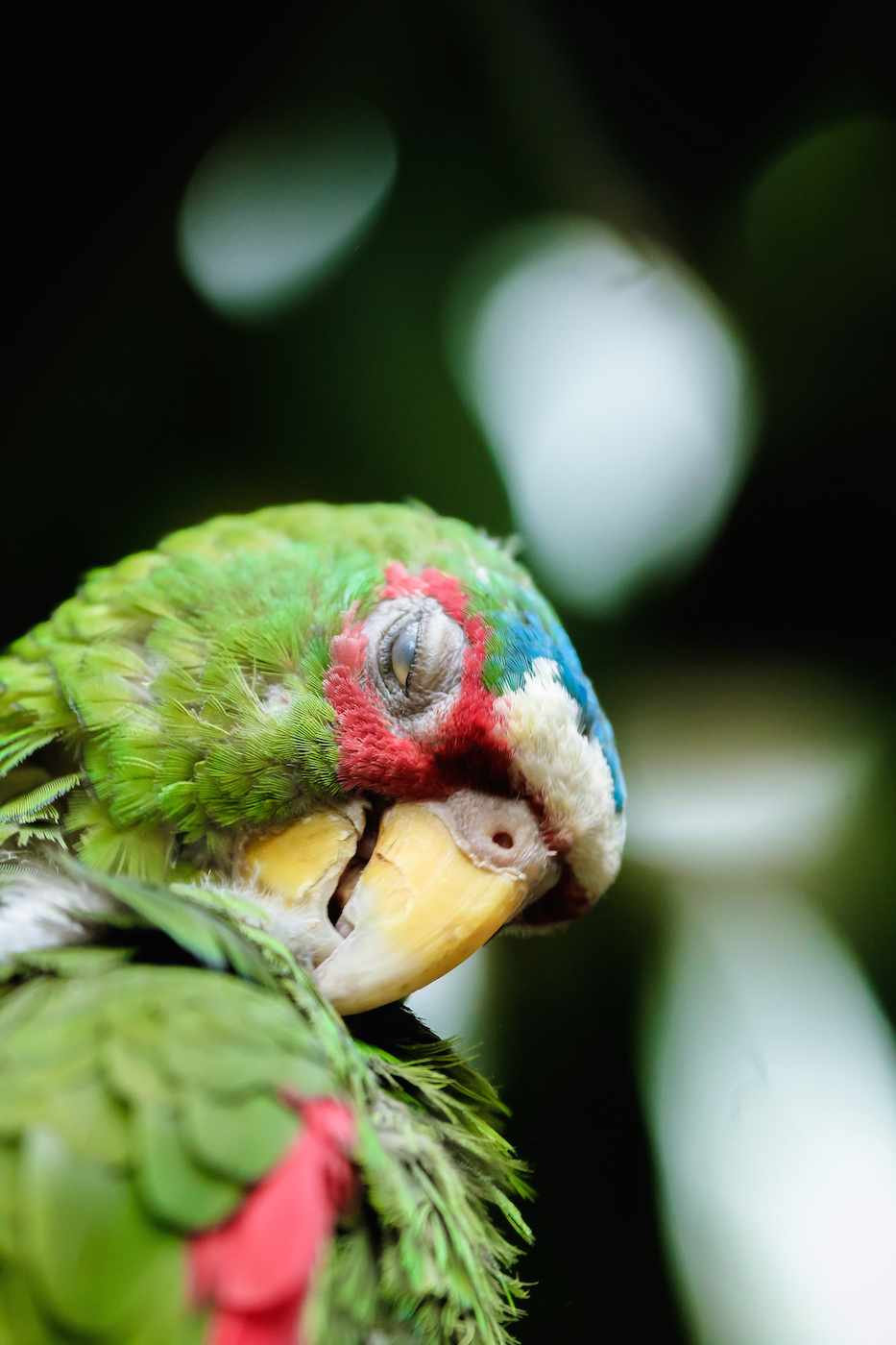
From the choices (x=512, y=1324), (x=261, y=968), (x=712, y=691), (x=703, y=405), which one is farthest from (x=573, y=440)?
(x=512, y=1324)

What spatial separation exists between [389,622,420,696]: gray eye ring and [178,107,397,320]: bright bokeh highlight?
679 millimetres

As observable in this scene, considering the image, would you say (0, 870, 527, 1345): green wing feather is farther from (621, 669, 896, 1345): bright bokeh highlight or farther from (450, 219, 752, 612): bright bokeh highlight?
(450, 219, 752, 612): bright bokeh highlight

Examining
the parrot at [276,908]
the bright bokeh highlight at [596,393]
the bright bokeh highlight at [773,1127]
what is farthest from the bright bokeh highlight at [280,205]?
the bright bokeh highlight at [773,1127]

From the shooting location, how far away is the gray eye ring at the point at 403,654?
78 cm

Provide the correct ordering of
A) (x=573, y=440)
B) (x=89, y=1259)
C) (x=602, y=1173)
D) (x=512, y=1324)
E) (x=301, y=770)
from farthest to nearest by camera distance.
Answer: (x=573, y=440) → (x=602, y=1173) → (x=512, y=1324) → (x=301, y=770) → (x=89, y=1259)

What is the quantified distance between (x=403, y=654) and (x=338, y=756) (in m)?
0.11

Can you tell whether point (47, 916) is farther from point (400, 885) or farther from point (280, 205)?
point (280, 205)

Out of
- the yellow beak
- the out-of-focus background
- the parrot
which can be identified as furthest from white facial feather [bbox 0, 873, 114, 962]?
the out-of-focus background

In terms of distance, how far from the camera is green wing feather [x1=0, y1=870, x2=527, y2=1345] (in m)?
0.46

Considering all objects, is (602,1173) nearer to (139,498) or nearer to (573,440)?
(573,440)

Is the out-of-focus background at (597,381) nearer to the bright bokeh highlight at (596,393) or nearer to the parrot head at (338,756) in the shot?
the bright bokeh highlight at (596,393)

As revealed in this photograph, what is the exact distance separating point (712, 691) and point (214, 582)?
0.76 metres

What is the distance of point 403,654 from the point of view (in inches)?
31.0

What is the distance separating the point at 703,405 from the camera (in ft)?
4.11
